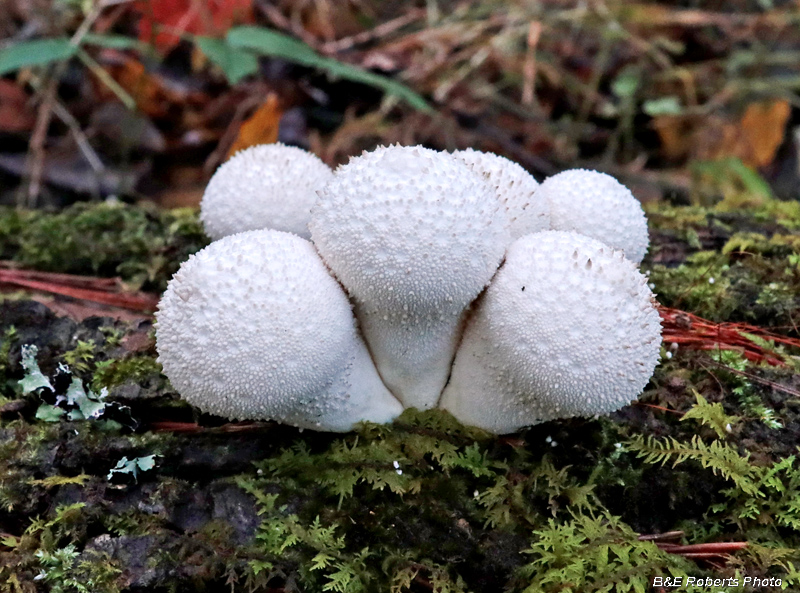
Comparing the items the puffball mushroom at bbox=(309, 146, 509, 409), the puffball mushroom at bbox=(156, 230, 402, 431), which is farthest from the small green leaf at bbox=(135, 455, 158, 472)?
the puffball mushroom at bbox=(309, 146, 509, 409)

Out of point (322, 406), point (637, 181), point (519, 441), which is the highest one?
point (322, 406)

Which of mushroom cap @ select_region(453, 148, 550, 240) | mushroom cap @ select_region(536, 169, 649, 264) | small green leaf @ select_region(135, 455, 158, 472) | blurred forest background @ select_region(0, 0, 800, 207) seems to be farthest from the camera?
blurred forest background @ select_region(0, 0, 800, 207)

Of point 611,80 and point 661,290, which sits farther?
point 611,80

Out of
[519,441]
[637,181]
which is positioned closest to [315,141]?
[637,181]

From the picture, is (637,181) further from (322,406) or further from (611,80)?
(322,406)

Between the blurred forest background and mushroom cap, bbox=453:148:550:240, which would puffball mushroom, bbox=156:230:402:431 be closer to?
mushroom cap, bbox=453:148:550:240

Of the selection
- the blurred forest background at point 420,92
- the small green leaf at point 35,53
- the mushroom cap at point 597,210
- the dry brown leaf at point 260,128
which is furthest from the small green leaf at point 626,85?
the small green leaf at point 35,53
